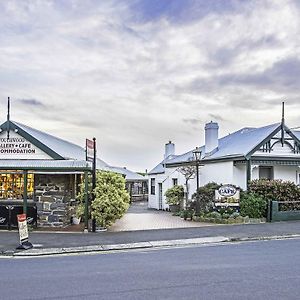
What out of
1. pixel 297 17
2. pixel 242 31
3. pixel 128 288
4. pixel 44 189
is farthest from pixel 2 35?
pixel 128 288

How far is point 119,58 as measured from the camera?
19906 mm

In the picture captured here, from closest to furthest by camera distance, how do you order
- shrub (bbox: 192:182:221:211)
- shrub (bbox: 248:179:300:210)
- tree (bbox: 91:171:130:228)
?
tree (bbox: 91:171:130:228) → shrub (bbox: 248:179:300:210) → shrub (bbox: 192:182:221:211)

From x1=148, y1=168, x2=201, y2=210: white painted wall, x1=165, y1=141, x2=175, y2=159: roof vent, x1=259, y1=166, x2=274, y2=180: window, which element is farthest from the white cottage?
x1=165, y1=141, x2=175, y2=159: roof vent

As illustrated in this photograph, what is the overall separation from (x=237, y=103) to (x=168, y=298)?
2155 cm

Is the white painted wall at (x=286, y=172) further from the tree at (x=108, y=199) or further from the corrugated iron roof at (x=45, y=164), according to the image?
the corrugated iron roof at (x=45, y=164)

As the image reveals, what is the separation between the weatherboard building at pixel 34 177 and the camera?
1830 centimetres

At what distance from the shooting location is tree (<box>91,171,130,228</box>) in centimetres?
1756

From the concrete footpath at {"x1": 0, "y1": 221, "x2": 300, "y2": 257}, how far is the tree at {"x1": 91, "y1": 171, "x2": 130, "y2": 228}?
0.85 meters

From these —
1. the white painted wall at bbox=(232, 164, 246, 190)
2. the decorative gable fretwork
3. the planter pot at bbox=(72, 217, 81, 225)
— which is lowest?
the planter pot at bbox=(72, 217, 81, 225)

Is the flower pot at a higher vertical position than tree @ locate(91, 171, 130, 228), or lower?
lower

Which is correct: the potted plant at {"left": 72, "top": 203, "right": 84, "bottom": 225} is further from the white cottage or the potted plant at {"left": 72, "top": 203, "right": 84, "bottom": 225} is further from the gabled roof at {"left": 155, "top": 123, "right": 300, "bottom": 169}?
the gabled roof at {"left": 155, "top": 123, "right": 300, "bottom": 169}

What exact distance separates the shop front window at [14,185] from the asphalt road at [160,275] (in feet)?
24.5

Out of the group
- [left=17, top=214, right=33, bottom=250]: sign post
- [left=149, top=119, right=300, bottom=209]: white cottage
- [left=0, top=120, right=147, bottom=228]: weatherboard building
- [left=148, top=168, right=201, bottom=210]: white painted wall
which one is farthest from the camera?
[left=148, top=168, right=201, bottom=210]: white painted wall

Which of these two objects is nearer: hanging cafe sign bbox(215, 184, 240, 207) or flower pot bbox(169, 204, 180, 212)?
hanging cafe sign bbox(215, 184, 240, 207)
